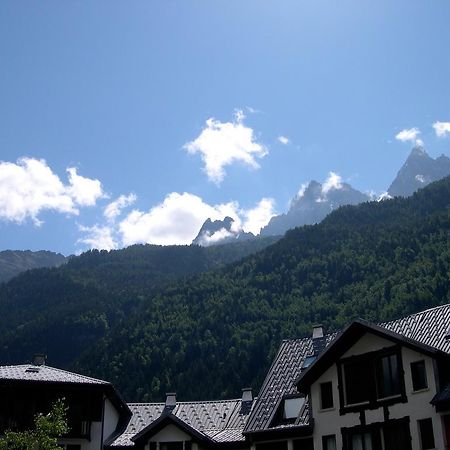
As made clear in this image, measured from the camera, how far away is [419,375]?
33781 millimetres

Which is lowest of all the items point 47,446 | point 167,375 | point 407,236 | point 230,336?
point 47,446

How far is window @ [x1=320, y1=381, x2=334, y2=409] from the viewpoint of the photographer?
37650 millimetres

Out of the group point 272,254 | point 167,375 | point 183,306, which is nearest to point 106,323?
point 183,306

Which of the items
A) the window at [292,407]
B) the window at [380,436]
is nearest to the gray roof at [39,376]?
the window at [292,407]

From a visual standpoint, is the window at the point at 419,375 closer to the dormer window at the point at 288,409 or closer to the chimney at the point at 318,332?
the dormer window at the point at 288,409

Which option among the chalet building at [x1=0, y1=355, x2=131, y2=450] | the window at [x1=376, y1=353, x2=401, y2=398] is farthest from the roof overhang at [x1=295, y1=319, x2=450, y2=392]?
the chalet building at [x1=0, y1=355, x2=131, y2=450]

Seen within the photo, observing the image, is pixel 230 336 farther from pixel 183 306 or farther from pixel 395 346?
pixel 395 346

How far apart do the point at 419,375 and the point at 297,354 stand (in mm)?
12272

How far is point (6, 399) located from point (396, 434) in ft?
82.9

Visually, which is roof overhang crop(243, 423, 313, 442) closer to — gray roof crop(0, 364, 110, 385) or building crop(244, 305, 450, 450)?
building crop(244, 305, 450, 450)

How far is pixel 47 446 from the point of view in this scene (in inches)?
1446

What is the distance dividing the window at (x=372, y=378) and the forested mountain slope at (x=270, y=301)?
66440mm

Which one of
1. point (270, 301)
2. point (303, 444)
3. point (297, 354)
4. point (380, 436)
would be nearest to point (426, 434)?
point (380, 436)

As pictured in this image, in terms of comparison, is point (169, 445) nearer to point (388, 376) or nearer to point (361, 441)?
point (361, 441)
